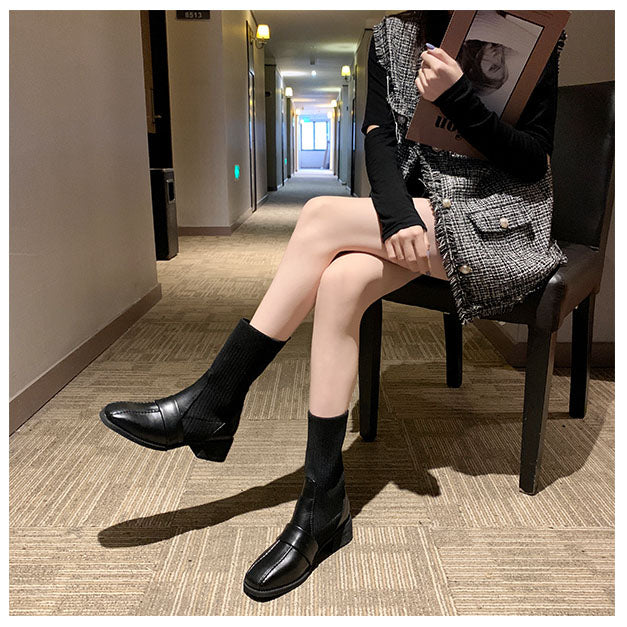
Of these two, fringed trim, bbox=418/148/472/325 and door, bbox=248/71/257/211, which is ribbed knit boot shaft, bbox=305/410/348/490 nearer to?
fringed trim, bbox=418/148/472/325

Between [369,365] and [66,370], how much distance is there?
3.30 feet

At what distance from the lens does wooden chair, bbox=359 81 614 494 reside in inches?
45.8

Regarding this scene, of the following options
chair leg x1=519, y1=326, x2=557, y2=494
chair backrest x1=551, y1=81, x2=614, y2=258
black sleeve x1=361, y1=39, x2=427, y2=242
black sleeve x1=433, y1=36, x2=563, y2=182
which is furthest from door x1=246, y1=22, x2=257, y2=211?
chair leg x1=519, y1=326, x2=557, y2=494

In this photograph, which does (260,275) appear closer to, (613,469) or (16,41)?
(16,41)

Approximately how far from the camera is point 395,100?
117 centimetres

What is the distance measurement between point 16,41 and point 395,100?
1.06 m

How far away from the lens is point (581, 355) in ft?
5.15

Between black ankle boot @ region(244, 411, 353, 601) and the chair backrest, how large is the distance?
2.71ft

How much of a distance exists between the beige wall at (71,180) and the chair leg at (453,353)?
3.96 ft

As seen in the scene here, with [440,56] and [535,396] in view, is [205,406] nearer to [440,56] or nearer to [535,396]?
→ [535,396]

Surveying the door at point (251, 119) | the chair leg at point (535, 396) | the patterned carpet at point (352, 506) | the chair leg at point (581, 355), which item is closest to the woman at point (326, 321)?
the patterned carpet at point (352, 506)

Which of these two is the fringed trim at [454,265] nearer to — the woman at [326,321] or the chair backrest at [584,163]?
the woman at [326,321]

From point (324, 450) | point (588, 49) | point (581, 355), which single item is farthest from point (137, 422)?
point (588, 49)

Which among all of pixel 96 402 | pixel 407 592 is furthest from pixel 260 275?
pixel 407 592
